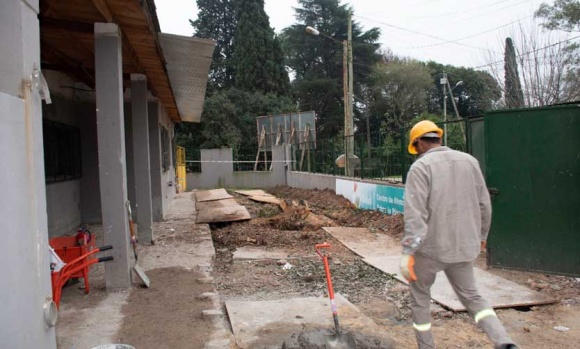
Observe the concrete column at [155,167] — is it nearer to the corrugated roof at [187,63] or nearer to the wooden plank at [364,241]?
the corrugated roof at [187,63]

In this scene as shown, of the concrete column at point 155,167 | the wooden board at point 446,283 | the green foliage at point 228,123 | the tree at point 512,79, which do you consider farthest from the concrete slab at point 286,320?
the green foliage at point 228,123

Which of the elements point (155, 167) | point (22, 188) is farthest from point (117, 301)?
point (155, 167)

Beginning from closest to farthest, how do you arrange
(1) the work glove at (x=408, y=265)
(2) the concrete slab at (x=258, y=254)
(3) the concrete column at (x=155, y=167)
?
(1) the work glove at (x=408, y=265), (2) the concrete slab at (x=258, y=254), (3) the concrete column at (x=155, y=167)

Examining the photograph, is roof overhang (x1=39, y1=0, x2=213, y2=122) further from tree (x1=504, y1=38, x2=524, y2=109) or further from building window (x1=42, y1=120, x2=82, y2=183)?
tree (x1=504, y1=38, x2=524, y2=109)

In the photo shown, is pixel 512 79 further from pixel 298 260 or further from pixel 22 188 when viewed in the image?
pixel 22 188

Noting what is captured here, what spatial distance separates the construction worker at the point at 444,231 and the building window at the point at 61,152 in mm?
6379

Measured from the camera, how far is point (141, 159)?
7.94 metres

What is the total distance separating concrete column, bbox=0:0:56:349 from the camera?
247 centimetres

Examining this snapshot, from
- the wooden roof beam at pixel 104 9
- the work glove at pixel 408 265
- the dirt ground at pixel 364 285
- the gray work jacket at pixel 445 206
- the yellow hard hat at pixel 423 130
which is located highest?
the wooden roof beam at pixel 104 9

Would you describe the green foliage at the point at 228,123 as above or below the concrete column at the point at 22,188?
above

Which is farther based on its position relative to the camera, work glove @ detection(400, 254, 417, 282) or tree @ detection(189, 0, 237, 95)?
tree @ detection(189, 0, 237, 95)

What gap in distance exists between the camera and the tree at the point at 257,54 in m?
37.0

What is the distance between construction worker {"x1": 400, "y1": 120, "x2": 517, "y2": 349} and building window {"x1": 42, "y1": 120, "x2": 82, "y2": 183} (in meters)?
6.38

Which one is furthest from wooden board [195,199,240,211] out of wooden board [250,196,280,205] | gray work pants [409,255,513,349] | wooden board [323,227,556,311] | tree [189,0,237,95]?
tree [189,0,237,95]
